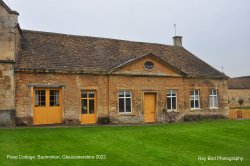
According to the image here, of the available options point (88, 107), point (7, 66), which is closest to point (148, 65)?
point (88, 107)

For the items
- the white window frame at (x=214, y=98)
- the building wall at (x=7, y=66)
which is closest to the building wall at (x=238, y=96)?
the white window frame at (x=214, y=98)

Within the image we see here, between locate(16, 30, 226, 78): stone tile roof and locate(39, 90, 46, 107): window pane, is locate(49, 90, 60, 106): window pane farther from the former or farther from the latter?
locate(16, 30, 226, 78): stone tile roof

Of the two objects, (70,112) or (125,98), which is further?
(125,98)

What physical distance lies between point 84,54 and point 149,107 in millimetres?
6570

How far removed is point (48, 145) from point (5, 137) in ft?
9.36

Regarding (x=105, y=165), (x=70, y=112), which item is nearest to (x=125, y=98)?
(x=70, y=112)

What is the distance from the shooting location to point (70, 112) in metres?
22.2

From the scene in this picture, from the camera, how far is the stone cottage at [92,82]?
67.8 feet

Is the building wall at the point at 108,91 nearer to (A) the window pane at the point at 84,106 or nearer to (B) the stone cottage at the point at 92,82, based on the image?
(B) the stone cottage at the point at 92,82

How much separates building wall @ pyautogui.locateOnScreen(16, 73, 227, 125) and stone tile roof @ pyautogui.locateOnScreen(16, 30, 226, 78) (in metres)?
0.65

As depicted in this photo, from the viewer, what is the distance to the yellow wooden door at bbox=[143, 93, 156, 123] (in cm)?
2534

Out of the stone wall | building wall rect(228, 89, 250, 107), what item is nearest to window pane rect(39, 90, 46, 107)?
the stone wall

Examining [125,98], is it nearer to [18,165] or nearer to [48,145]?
[48,145]

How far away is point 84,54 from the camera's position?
2497 centimetres
